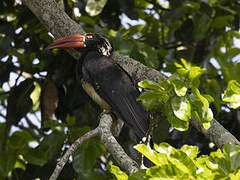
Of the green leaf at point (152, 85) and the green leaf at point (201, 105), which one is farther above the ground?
the green leaf at point (152, 85)

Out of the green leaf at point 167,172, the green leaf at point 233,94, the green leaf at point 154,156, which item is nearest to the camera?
the green leaf at point 167,172

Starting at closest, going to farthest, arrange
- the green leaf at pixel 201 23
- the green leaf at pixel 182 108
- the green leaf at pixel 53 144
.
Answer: the green leaf at pixel 182 108 → the green leaf at pixel 53 144 → the green leaf at pixel 201 23

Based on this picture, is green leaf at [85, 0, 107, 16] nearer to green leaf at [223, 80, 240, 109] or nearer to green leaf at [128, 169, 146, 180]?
green leaf at [223, 80, 240, 109]

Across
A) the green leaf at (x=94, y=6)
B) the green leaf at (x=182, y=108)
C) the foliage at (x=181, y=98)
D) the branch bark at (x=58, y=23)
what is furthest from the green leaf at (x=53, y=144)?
the green leaf at (x=182, y=108)

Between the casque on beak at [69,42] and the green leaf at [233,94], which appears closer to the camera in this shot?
the green leaf at [233,94]

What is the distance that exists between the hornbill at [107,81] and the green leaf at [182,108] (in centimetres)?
111

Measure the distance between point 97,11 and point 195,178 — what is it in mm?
2389

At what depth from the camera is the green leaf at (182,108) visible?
6.83ft

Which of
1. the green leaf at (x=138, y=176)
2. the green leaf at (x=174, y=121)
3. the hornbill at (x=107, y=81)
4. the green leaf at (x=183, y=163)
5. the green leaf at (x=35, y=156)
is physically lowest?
the green leaf at (x=35, y=156)

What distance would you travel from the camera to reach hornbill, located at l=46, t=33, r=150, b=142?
3.31 m

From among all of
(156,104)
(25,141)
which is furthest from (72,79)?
(156,104)

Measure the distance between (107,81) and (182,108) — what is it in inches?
63.2

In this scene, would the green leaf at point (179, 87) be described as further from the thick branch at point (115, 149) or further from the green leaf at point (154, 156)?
the thick branch at point (115, 149)

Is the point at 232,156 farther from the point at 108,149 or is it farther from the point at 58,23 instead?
the point at 58,23
